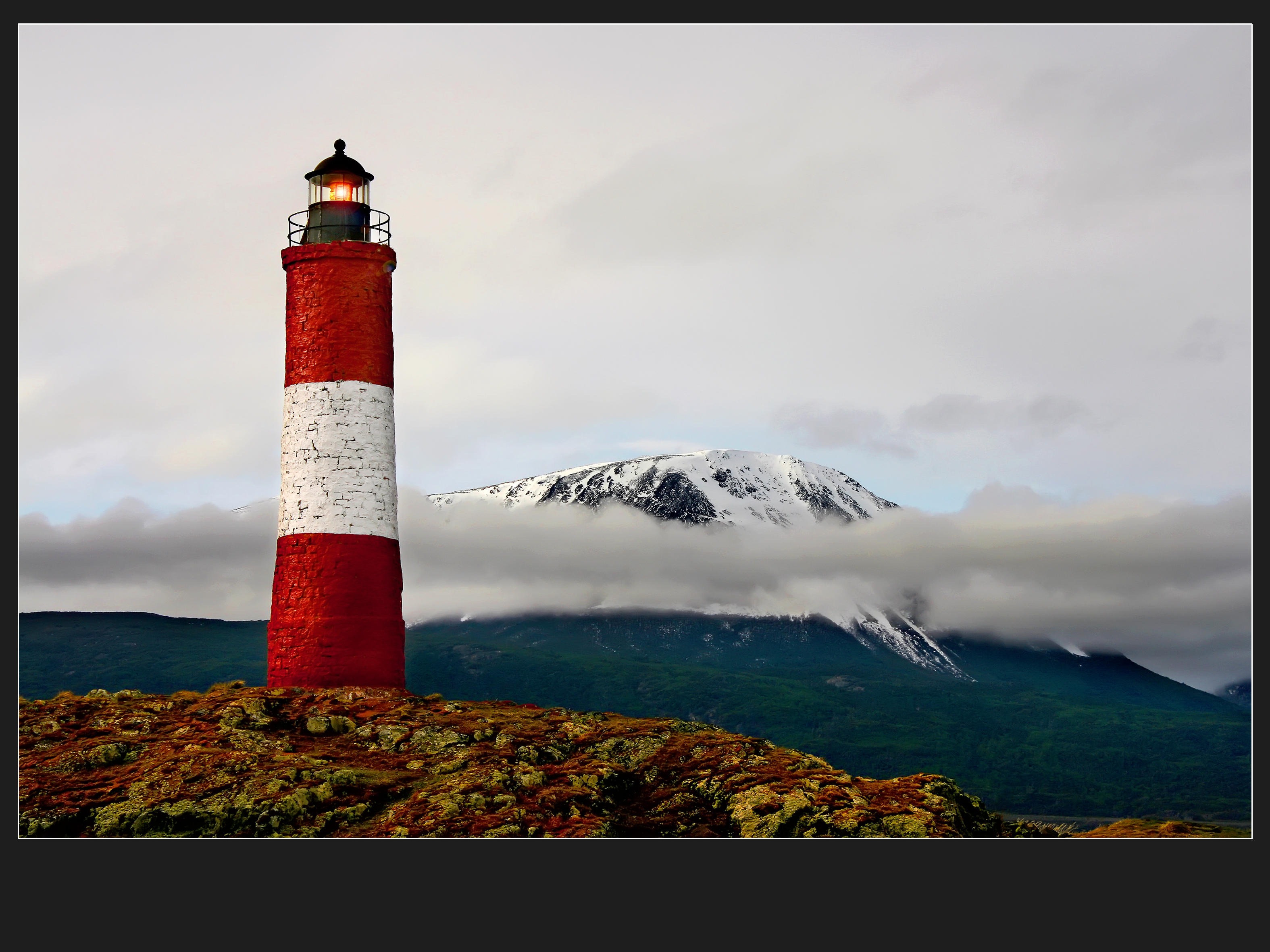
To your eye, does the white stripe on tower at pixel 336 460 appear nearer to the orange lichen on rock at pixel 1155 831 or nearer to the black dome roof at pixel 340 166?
the black dome roof at pixel 340 166

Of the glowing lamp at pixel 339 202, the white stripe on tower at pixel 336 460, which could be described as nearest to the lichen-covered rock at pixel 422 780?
the white stripe on tower at pixel 336 460

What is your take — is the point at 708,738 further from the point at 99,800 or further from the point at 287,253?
the point at 287,253

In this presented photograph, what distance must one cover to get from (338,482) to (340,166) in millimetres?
10540

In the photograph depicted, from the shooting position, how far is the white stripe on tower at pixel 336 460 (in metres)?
40.1

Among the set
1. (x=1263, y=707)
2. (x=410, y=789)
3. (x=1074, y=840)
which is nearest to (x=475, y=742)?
(x=410, y=789)

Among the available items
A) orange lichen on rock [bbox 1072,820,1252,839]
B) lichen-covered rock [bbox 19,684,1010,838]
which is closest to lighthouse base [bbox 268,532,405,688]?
lichen-covered rock [bbox 19,684,1010,838]

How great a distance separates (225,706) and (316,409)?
31.0ft

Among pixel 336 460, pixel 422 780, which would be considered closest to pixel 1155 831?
pixel 422 780

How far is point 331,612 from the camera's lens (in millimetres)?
39844

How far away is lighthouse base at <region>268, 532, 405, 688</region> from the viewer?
39.9 meters

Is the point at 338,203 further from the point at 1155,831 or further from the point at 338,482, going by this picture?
the point at 1155,831

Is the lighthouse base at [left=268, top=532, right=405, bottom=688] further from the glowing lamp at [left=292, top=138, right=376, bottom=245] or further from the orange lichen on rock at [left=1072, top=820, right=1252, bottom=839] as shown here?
the orange lichen on rock at [left=1072, top=820, right=1252, bottom=839]

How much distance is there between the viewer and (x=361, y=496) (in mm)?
40281

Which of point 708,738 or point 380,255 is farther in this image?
point 380,255
